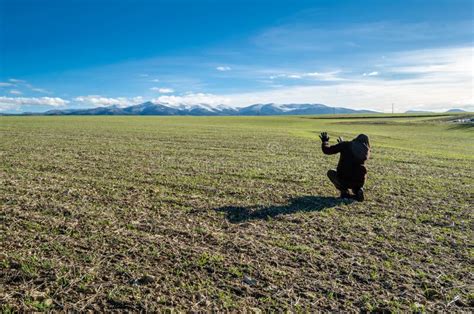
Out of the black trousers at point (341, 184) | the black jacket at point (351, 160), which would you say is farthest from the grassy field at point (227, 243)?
the black jacket at point (351, 160)

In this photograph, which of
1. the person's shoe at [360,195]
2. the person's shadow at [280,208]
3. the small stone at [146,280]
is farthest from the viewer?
the person's shoe at [360,195]

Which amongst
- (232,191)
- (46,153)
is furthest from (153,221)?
(46,153)

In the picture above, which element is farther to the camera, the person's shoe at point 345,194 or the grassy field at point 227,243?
the person's shoe at point 345,194

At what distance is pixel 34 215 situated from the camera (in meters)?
8.59

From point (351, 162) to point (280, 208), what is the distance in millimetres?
2787

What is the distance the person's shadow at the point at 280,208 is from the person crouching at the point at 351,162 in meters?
0.49

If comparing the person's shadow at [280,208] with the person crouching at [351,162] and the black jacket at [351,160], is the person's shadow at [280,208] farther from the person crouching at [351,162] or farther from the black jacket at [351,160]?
the black jacket at [351,160]

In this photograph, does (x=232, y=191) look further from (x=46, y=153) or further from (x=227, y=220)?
(x=46, y=153)

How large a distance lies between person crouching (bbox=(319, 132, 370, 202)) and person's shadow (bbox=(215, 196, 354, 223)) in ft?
1.61

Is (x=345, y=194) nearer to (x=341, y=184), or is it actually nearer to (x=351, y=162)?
(x=341, y=184)

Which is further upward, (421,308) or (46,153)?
(46,153)

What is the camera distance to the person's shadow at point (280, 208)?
9.31m

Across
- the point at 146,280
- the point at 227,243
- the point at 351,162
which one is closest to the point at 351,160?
the point at 351,162

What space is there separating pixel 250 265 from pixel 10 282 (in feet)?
13.7
